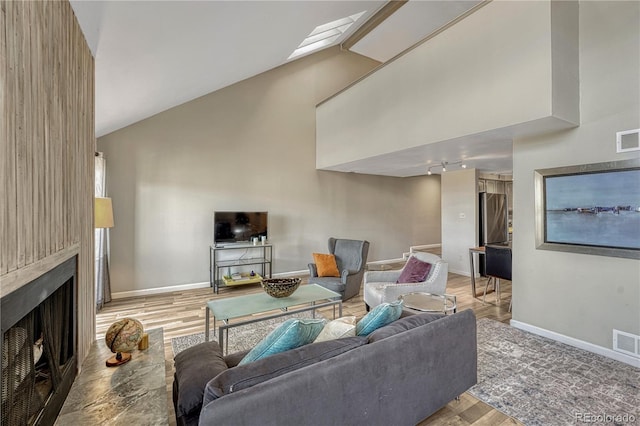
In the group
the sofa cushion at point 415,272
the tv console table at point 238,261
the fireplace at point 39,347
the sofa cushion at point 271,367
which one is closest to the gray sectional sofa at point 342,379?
the sofa cushion at point 271,367

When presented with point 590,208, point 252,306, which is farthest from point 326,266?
point 590,208

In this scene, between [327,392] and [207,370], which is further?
[207,370]

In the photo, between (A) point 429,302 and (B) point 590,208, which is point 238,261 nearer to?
(A) point 429,302

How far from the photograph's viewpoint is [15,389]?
Result: 116 centimetres

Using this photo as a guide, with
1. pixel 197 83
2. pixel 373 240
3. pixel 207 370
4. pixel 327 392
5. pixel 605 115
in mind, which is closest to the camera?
pixel 327 392

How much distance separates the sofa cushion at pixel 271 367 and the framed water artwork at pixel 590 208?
111 inches

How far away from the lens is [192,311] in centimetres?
393

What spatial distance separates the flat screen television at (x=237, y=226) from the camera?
4.95 meters

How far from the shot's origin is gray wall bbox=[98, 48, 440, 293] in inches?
179

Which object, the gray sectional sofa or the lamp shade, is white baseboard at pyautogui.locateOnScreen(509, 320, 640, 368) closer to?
the gray sectional sofa

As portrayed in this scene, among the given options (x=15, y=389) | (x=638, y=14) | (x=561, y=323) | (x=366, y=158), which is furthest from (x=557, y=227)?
(x=15, y=389)

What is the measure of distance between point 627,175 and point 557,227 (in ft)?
2.40

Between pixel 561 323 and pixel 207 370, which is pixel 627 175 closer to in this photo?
pixel 561 323

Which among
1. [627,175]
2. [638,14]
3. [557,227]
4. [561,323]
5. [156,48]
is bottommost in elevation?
[561,323]
